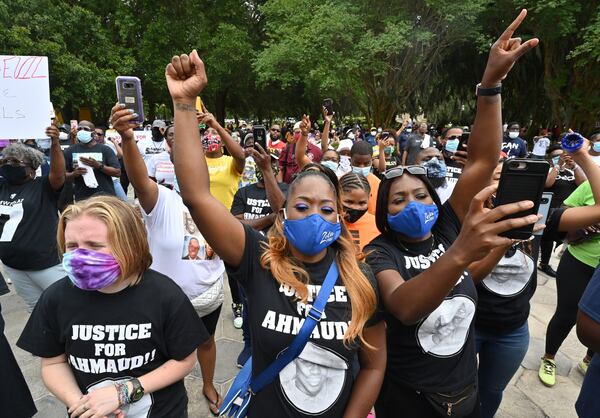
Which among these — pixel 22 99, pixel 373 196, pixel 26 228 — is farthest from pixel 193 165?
pixel 22 99

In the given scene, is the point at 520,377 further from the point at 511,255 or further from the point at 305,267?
the point at 305,267

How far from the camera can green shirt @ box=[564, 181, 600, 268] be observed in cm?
292

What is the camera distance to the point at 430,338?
1.75 meters

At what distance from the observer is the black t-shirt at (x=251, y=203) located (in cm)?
379

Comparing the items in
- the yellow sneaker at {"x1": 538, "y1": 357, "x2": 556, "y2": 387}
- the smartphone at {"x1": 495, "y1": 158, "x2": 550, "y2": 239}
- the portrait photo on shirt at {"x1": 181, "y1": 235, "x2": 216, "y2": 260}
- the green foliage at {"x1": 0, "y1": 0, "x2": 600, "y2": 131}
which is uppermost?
the green foliage at {"x1": 0, "y1": 0, "x2": 600, "y2": 131}

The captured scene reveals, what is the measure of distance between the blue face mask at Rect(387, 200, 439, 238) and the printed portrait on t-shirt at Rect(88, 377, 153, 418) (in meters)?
1.40

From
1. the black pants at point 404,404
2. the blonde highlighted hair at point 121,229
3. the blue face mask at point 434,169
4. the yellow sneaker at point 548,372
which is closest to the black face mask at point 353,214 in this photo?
the black pants at point 404,404

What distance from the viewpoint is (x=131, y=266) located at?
1.66 m

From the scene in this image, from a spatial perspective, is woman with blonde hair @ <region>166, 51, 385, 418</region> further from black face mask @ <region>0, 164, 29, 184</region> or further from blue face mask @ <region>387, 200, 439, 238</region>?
black face mask @ <region>0, 164, 29, 184</region>

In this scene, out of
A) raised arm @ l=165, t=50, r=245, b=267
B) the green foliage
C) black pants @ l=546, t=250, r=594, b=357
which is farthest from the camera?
the green foliage

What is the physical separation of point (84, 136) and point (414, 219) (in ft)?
16.5

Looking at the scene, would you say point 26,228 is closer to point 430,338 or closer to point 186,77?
point 186,77

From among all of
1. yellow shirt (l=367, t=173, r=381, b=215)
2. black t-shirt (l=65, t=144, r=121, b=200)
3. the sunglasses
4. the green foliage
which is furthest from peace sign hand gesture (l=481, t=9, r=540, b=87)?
the green foliage

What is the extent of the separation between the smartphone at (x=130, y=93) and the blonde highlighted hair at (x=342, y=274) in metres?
1.32
